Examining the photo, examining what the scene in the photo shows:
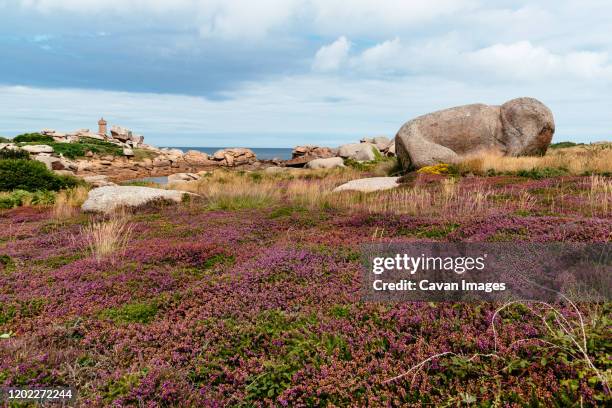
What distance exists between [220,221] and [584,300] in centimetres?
884

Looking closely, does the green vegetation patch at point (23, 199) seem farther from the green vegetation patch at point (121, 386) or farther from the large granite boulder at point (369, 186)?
Result: the green vegetation patch at point (121, 386)

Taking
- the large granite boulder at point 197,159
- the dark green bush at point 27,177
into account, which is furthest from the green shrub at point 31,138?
the dark green bush at point 27,177

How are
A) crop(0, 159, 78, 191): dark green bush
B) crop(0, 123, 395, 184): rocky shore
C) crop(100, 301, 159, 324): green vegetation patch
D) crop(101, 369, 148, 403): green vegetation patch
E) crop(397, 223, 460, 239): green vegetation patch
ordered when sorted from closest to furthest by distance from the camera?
1. crop(101, 369, 148, 403): green vegetation patch
2. crop(100, 301, 159, 324): green vegetation patch
3. crop(397, 223, 460, 239): green vegetation patch
4. crop(0, 159, 78, 191): dark green bush
5. crop(0, 123, 395, 184): rocky shore

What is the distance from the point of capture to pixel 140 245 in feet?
29.4

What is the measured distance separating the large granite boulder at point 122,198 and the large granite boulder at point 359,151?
1036 inches

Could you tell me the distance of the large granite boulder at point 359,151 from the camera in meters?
40.4

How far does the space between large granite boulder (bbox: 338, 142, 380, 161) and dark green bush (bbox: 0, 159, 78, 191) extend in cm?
2624

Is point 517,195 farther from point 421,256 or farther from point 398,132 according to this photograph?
point 398,132

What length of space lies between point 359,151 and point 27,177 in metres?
29.7

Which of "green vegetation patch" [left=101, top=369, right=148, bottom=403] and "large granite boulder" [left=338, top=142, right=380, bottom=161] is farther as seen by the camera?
"large granite boulder" [left=338, top=142, right=380, bottom=161]

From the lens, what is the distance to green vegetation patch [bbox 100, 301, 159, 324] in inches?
218

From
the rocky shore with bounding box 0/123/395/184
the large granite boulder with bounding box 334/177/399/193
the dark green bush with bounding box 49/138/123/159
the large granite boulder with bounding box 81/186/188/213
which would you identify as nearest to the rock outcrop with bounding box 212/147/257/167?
the rocky shore with bounding box 0/123/395/184

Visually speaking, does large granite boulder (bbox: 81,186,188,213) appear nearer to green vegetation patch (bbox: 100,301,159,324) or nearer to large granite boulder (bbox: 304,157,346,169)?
green vegetation patch (bbox: 100,301,159,324)

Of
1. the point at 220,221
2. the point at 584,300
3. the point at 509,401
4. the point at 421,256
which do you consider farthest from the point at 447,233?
the point at 220,221
